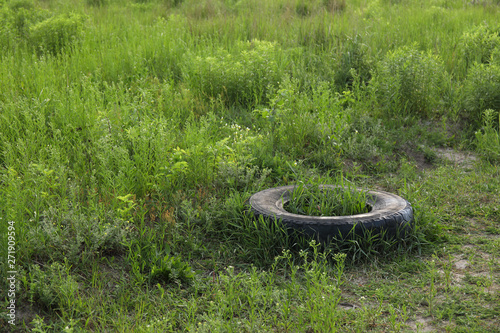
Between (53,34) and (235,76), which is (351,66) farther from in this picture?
(53,34)

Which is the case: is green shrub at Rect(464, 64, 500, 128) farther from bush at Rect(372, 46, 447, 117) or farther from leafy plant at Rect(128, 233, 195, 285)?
leafy plant at Rect(128, 233, 195, 285)

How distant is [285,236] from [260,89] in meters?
3.58

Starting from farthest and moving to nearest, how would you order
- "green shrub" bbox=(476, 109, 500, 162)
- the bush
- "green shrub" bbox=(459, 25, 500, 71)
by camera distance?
"green shrub" bbox=(459, 25, 500, 71), the bush, "green shrub" bbox=(476, 109, 500, 162)

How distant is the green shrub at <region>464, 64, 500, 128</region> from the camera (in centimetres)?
685

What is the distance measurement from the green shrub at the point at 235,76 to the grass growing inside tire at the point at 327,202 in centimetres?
292

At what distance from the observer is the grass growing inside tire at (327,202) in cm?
436

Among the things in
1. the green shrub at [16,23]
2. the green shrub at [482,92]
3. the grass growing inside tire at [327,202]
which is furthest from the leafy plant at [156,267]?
the green shrub at [16,23]

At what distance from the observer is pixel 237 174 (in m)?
5.01

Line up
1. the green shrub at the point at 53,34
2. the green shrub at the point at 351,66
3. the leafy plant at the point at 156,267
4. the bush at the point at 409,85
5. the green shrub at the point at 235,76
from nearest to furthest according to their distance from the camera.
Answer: the leafy plant at the point at 156,267 < the bush at the point at 409,85 < the green shrub at the point at 235,76 < the green shrub at the point at 351,66 < the green shrub at the point at 53,34

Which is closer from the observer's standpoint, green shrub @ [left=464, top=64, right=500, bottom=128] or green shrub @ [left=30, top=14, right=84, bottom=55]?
green shrub @ [left=464, top=64, right=500, bottom=128]

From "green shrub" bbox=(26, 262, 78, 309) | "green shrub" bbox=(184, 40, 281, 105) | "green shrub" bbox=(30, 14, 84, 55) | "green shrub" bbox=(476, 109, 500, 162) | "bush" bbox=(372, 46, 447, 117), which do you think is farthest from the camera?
"green shrub" bbox=(30, 14, 84, 55)

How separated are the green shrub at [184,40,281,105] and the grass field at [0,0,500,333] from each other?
35 mm

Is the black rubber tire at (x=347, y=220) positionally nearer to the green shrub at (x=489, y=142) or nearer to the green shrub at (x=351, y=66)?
the green shrub at (x=489, y=142)

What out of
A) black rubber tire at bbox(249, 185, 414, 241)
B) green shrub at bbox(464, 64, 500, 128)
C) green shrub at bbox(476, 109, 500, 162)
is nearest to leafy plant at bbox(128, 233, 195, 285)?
black rubber tire at bbox(249, 185, 414, 241)
